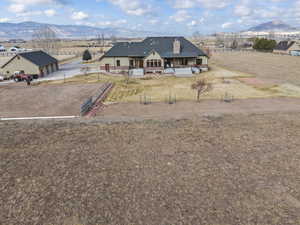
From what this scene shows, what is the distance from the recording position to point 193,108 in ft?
70.2

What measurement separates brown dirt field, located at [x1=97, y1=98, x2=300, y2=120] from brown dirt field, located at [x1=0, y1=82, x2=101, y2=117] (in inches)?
167

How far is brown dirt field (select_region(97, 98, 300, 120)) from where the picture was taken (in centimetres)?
1977

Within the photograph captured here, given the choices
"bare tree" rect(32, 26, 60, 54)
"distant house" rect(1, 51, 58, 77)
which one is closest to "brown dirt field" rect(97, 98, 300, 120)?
"distant house" rect(1, 51, 58, 77)

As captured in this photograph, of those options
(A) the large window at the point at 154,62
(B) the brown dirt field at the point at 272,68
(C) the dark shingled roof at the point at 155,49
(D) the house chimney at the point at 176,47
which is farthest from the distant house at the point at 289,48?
(A) the large window at the point at 154,62

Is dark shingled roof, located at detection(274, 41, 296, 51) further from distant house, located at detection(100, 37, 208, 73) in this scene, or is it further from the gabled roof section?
the gabled roof section

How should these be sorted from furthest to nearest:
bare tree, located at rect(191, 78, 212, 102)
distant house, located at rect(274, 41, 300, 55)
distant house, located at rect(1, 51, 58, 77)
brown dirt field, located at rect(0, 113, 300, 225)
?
distant house, located at rect(274, 41, 300, 55)
distant house, located at rect(1, 51, 58, 77)
bare tree, located at rect(191, 78, 212, 102)
brown dirt field, located at rect(0, 113, 300, 225)

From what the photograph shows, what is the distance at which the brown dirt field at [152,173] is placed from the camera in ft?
27.6

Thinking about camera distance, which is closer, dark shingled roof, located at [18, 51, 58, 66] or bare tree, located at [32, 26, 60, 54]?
dark shingled roof, located at [18, 51, 58, 66]

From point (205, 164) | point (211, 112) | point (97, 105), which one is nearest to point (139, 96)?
point (97, 105)

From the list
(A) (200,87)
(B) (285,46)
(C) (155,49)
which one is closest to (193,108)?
(A) (200,87)

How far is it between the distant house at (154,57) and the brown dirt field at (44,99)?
12.9m

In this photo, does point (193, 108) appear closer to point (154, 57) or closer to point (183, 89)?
point (183, 89)

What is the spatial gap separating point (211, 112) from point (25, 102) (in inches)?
800

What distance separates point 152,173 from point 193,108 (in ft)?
38.5
